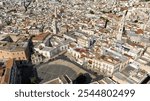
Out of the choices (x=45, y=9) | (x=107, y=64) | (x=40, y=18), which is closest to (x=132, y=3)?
(x=45, y=9)

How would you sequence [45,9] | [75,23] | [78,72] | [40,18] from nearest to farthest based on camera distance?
[78,72], [75,23], [40,18], [45,9]

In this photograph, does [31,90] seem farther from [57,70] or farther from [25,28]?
[25,28]

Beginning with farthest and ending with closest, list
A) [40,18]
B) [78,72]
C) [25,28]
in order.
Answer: [40,18] < [25,28] < [78,72]

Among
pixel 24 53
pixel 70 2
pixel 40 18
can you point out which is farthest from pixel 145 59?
pixel 70 2

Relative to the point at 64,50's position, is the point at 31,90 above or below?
above

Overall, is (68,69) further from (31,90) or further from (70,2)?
(70,2)

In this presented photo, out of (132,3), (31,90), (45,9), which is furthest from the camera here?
(132,3)

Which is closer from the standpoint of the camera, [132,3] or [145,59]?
[145,59]

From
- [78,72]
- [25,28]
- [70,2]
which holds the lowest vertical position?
[78,72]

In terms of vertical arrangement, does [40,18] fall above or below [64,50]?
above
